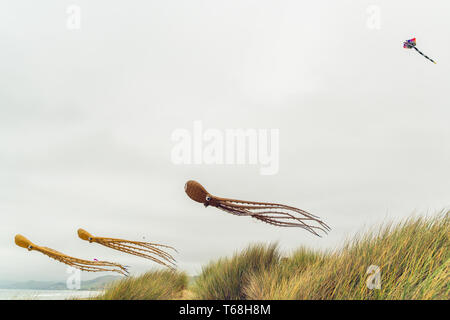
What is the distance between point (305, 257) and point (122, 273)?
3540 mm

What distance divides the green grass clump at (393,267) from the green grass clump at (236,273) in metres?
2.35

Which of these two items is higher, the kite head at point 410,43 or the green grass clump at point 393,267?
the kite head at point 410,43

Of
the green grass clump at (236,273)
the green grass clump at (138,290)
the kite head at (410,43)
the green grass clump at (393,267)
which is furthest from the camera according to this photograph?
the green grass clump at (236,273)

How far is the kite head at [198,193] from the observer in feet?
12.7

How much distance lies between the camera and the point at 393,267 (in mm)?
3148

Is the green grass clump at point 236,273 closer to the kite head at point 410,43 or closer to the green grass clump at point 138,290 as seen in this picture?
the green grass clump at point 138,290

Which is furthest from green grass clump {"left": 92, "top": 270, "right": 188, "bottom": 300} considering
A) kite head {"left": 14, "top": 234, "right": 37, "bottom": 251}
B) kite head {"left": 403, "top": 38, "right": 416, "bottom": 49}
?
kite head {"left": 403, "top": 38, "right": 416, "bottom": 49}

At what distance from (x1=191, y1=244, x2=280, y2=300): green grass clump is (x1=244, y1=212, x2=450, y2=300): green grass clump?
92.6 inches

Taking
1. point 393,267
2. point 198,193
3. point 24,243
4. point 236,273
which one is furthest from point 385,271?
point 24,243

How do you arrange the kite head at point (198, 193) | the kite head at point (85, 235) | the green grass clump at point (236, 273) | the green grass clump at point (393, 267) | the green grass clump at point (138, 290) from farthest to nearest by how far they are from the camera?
the green grass clump at point (236, 273), the kite head at point (85, 235), the green grass clump at point (138, 290), the kite head at point (198, 193), the green grass clump at point (393, 267)

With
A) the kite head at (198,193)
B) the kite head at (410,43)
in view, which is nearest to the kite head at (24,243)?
the kite head at (198,193)
